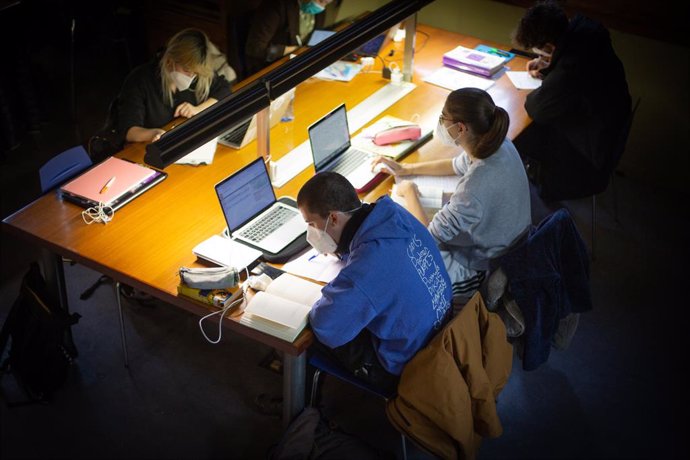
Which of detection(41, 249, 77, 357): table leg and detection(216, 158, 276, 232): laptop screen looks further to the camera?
detection(41, 249, 77, 357): table leg

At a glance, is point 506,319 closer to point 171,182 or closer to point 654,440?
point 654,440

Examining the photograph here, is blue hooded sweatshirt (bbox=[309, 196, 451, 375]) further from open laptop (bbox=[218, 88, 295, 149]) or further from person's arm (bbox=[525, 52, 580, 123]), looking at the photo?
person's arm (bbox=[525, 52, 580, 123])

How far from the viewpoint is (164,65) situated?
338cm

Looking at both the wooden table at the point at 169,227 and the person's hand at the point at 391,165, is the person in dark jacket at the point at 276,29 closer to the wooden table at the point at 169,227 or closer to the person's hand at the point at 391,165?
the wooden table at the point at 169,227

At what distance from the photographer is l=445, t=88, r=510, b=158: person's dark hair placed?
2.80 meters

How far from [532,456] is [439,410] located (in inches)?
32.5

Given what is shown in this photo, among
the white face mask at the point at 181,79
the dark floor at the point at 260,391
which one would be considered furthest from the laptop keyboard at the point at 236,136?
the dark floor at the point at 260,391

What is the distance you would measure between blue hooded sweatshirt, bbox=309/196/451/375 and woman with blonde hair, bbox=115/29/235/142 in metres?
1.40

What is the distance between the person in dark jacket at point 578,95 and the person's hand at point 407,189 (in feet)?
3.15

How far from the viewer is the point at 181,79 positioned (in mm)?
3439

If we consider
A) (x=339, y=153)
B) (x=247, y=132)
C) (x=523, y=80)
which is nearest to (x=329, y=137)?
(x=339, y=153)

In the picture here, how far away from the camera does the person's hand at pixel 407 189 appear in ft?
9.93

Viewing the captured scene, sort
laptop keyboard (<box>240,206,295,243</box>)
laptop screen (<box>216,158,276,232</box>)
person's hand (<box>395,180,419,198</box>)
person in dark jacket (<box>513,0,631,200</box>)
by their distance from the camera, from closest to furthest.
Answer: laptop screen (<box>216,158,276,232</box>) → laptop keyboard (<box>240,206,295,243</box>) → person's hand (<box>395,180,419,198</box>) → person in dark jacket (<box>513,0,631,200</box>)

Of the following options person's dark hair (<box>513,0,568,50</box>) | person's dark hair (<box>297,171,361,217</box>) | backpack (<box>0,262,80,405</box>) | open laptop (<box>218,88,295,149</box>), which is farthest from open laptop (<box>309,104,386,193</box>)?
backpack (<box>0,262,80,405</box>)
